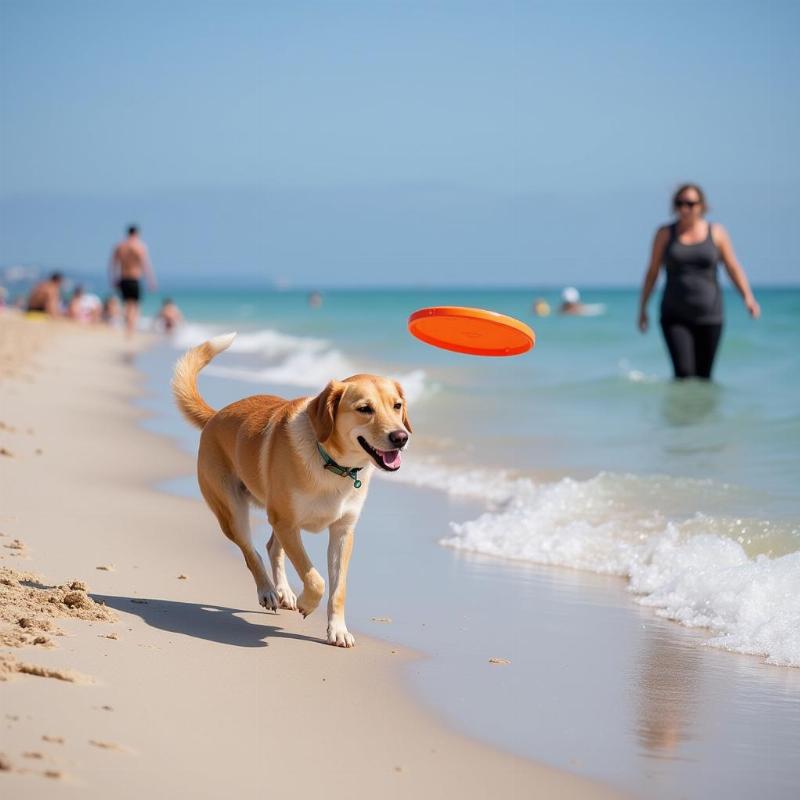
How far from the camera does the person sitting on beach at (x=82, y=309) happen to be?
3356 cm

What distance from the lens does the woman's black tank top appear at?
10.6 meters

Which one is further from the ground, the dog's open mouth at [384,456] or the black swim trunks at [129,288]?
the black swim trunks at [129,288]

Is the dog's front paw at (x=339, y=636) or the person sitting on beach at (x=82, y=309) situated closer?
the dog's front paw at (x=339, y=636)

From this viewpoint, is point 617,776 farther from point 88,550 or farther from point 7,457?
point 7,457

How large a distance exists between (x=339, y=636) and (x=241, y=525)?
0.95m

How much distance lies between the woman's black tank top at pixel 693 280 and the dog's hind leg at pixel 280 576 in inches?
241

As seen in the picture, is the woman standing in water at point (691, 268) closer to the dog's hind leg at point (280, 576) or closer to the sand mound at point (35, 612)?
the dog's hind leg at point (280, 576)

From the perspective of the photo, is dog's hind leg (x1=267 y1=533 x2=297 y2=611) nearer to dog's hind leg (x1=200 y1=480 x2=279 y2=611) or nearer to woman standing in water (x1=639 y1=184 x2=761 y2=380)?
dog's hind leg (x1=200 y1=480 x2=279 y2=611)

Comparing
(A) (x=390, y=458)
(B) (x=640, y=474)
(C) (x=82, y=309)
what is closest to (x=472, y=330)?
(A) (x=390, y=458)

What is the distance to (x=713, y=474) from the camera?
876 cm

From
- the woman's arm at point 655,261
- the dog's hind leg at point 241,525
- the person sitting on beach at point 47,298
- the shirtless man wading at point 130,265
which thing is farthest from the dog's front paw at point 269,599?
the person sitting on beach at point 47,298

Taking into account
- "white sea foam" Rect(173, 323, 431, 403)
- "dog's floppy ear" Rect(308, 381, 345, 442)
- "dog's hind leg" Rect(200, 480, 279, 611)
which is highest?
"white sea foam" Rect(173, 323, 431, 403)

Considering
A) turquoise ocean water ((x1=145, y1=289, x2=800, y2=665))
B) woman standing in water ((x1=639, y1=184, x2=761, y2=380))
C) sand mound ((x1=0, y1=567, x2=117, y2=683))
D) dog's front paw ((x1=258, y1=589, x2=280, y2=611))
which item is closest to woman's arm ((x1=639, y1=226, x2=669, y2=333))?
woman standing in water ((x1=639, y1=184, x2=761, y2=380))

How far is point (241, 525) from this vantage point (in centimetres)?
558
